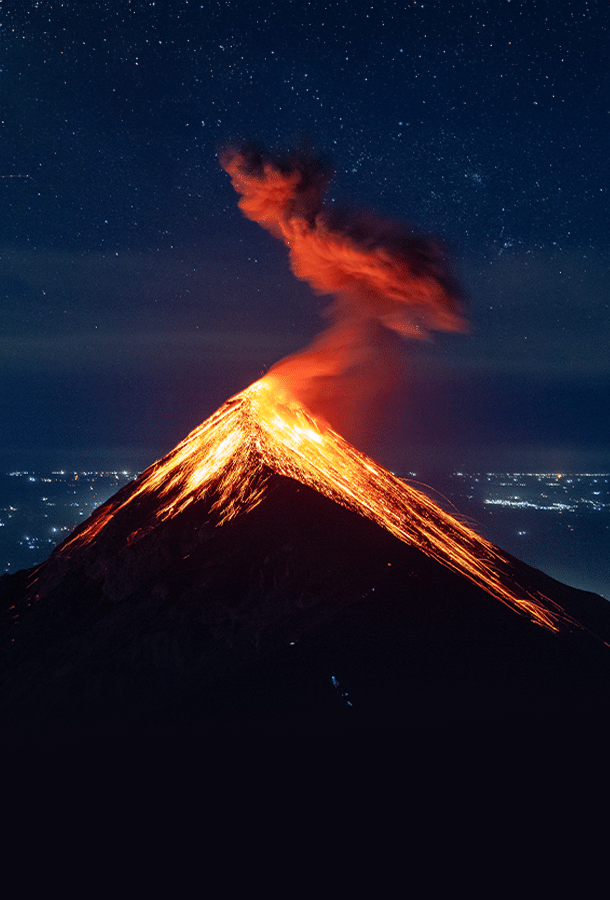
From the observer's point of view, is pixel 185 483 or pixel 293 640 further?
pixel 185 483

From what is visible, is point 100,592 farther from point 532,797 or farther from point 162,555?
point 532,797

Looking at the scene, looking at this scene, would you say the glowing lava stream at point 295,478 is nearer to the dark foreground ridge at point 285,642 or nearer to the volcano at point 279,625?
the volcano at point 279,625

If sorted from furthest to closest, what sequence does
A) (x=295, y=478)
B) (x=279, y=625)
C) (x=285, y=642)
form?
(x=295, y=478) < (x=279, y=625) < (x=285, y=642)

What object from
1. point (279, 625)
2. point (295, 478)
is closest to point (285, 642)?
point (279, 625)

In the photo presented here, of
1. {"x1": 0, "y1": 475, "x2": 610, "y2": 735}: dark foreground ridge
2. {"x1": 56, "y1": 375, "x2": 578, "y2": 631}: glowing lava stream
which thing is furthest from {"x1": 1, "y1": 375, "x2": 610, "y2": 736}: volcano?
{"x1": 56, "y1": 375, "x2": 578, "y2": 631}: glowing lava stream

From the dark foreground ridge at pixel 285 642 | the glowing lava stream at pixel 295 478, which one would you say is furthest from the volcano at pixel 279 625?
the glowing lava stream at pixel 295 478

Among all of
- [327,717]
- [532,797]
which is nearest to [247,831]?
[327,717]

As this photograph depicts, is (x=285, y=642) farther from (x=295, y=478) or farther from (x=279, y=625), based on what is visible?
(x=295, y=478)
